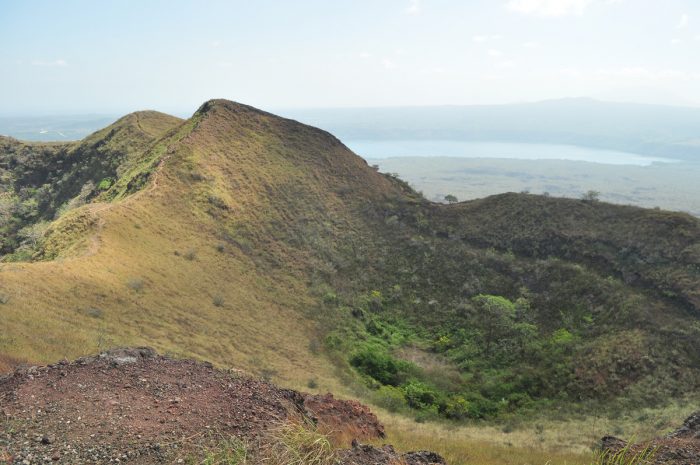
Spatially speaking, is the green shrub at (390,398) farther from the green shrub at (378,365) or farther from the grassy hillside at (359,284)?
the green shrub at (378,365)

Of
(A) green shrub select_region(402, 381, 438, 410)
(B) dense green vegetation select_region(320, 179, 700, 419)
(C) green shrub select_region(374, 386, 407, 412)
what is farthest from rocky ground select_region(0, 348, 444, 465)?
(B) dense green vegetation select_region(320, 179, 700, 419)

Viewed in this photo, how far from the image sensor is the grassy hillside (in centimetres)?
2000

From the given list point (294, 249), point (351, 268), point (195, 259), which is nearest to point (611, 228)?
point (351, 268)

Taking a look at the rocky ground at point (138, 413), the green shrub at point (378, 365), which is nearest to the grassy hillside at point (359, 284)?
the green shrub at point (378, 365)

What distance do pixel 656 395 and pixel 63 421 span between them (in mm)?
21801

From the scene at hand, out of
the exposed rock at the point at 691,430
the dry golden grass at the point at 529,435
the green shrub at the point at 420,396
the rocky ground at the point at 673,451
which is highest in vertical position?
the rocky ground at the point at 673,451

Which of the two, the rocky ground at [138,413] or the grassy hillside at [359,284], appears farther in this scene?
the grassy hillside at [359,284]

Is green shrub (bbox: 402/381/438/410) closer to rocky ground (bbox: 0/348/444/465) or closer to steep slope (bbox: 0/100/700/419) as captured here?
steep slope (bbox: 0/100/700/419)

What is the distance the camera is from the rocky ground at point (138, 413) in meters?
7.22

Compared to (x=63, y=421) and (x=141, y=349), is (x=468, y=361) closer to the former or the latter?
(x=141, y=349)

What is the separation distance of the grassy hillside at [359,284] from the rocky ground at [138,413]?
5.33 meters

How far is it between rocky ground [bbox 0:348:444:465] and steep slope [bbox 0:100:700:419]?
5385 mm

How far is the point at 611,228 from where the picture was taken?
33.0m

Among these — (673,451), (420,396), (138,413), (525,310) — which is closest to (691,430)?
(673,451)
